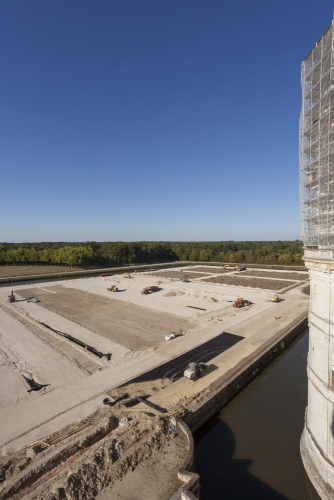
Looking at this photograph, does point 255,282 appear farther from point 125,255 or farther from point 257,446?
point 125,255

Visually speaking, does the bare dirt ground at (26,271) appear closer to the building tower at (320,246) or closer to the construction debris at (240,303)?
the construction debris at (240,303)

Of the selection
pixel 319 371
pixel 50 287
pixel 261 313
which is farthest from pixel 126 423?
pixel 50 287

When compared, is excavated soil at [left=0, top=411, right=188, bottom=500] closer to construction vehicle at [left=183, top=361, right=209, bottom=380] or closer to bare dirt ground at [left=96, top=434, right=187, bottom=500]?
bare dirt ground at [left=96, top=434, right=187, bottom=500]

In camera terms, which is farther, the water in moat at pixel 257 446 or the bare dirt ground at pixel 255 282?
the bare dirt ground at pixel 255 282

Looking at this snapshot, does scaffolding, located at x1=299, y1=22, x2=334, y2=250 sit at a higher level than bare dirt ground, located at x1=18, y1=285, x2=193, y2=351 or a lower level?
higher

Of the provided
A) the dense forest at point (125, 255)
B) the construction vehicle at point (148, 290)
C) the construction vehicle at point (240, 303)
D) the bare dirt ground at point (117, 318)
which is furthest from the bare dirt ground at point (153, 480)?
the dense forest at point (125, 255)

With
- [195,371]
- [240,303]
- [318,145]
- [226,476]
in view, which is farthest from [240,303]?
[318,145]

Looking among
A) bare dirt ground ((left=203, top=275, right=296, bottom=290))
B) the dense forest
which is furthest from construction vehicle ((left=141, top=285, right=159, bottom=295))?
the dense forest
